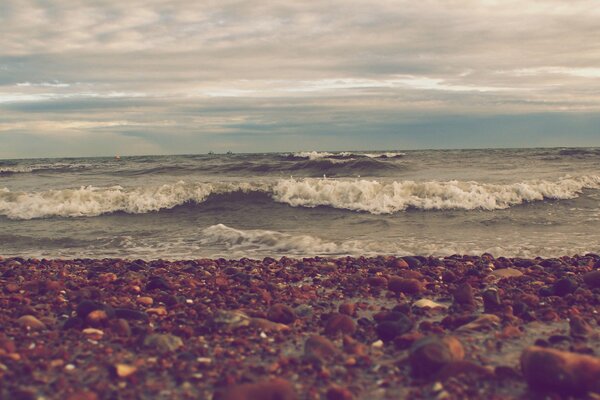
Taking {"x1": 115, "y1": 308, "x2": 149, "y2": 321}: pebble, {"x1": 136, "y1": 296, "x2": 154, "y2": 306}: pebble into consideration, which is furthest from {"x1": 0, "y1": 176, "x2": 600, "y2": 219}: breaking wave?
{"x1": 115, "y1": 308, "x2": 149, "y2": 321}: pebble

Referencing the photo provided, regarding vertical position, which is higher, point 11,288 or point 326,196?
point 326,196

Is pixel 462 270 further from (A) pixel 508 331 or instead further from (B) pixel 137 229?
(B) pixel 137 229

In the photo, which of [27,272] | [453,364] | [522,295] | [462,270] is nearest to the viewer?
[453,364]

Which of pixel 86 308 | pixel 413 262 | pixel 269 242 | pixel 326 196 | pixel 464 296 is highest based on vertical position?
pixel 326 196

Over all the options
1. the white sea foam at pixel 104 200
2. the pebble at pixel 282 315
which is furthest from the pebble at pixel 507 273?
the white sea foam at pixel 104 200

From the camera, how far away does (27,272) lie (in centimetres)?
775

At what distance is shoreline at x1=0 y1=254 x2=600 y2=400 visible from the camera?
3.19 m

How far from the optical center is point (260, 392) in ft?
9.70

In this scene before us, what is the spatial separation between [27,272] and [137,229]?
20.2 feet

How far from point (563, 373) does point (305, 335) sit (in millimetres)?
1980

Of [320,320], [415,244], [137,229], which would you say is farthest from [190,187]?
[320,320]

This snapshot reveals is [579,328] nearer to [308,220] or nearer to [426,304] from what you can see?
[426,304]

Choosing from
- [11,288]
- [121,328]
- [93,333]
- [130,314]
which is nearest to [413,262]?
[130,314]

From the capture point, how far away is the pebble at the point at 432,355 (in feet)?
11.1
